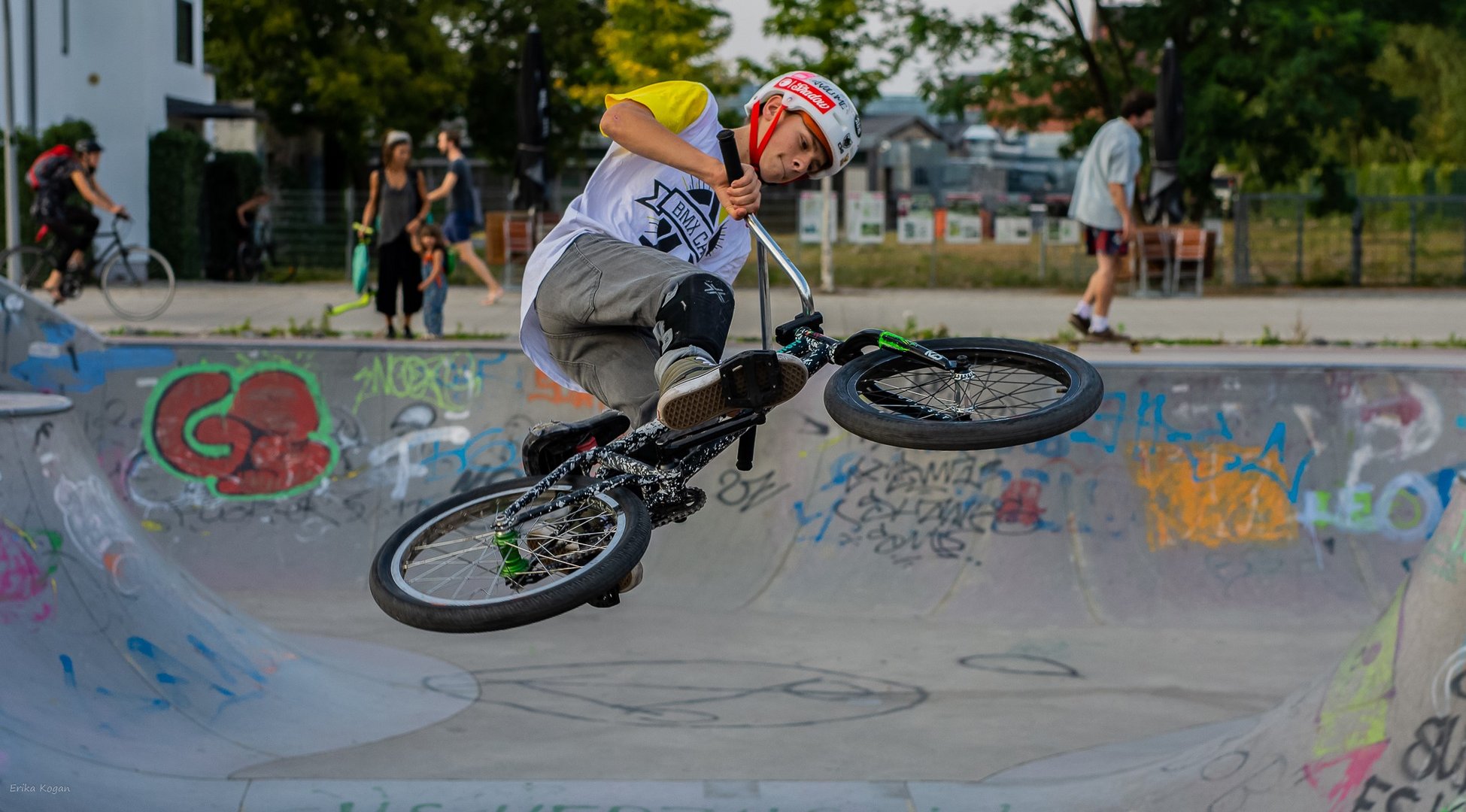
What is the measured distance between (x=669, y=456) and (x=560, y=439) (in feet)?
1.59

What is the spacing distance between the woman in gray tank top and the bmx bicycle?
7.53m

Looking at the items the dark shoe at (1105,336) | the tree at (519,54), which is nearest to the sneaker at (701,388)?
the dark shoe at (1105,336)

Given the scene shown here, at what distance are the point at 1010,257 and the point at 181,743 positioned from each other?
57.5 feet

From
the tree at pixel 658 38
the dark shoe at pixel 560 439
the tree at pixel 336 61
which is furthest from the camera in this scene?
the tree at pixel 336 61

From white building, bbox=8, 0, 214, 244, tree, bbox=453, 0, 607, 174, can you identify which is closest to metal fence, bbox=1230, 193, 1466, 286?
white building, bbox=8, 0, 214, 244

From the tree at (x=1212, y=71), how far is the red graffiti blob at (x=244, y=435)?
1523cm

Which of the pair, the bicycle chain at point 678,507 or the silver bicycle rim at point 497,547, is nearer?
the silver bicycle rim at point 497,547

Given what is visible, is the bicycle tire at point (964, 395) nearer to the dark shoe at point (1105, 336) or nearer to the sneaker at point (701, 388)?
the sneaker at point (701, 388)

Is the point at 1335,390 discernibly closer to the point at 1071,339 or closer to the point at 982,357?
the point at 1071,339

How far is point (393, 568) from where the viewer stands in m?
4.12

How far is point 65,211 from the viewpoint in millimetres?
15008

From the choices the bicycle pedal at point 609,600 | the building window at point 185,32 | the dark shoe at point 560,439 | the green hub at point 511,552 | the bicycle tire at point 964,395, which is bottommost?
the bicycle pedal at point 609,600

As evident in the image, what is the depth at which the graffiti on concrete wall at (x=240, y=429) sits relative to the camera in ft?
30.3

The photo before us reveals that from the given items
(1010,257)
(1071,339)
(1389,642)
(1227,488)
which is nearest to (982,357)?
(1389,642)
